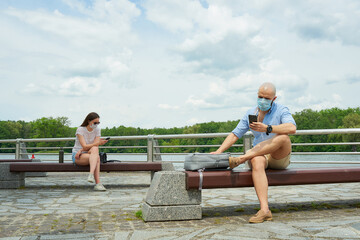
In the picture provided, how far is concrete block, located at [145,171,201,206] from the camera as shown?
166 inches

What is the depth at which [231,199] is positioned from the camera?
5.84 m

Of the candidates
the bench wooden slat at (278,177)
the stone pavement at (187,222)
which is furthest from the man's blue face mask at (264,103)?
the stone pavement at (187,222)

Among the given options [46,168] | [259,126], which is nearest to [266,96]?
[259,126]

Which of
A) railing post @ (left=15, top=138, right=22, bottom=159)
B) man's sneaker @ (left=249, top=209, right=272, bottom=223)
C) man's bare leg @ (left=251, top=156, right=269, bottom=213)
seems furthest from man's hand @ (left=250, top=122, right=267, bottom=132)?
railing post @ (left=15, top=138, right=22, bottom=159)

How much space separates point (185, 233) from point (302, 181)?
1.73 meters

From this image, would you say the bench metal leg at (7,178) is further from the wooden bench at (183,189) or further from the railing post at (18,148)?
the railing post at (18,148)

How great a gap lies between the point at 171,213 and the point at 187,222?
0.65 feet

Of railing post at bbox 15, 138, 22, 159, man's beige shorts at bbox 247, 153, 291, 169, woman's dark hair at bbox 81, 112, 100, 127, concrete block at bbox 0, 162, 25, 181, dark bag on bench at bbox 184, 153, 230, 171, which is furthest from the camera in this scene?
railing post at bbox 15, 138, 22, 159

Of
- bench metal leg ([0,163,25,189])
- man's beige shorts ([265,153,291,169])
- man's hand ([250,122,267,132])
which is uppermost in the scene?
man's hand ([250,122,267,132])

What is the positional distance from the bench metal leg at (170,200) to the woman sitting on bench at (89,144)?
10.5 feet

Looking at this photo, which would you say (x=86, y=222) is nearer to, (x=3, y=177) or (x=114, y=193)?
(x=114, y=193)

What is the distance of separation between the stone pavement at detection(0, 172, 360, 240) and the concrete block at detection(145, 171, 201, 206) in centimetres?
23

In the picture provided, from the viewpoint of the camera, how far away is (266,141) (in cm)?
422

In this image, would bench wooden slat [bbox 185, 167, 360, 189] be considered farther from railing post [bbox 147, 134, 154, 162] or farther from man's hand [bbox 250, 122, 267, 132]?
railing post [bbox 147, 134, 154, 162]
